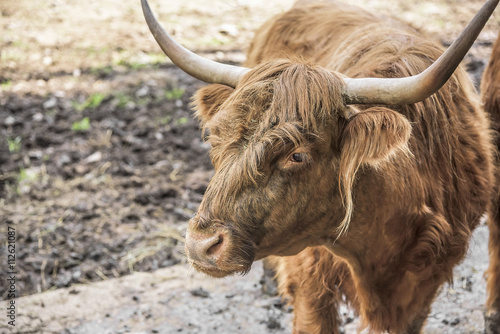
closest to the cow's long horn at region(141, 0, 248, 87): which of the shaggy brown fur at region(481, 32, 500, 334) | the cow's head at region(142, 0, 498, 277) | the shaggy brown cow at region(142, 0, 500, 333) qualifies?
the shaggy brown cow at region(142, 0, 500, 333)

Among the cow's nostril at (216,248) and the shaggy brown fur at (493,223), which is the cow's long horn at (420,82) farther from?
the shaggy brown fur at (493,223)

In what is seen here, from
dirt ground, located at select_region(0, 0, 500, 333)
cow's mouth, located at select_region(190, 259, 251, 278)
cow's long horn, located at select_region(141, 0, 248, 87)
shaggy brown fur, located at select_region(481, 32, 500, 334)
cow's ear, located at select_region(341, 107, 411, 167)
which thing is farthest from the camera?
dirt ground, located at select_region(0, 0, 500, 333)

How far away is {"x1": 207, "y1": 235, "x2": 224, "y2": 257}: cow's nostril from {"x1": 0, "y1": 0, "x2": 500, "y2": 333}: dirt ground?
1.76 metres

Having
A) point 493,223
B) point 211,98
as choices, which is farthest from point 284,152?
point 493,223

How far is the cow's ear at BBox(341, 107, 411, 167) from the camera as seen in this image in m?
2.38

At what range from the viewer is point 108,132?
6.30 m

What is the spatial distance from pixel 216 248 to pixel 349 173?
2.11 ft

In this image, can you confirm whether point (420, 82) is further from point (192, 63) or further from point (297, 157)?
point (192, 63)

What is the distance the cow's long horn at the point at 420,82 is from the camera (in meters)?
2.11

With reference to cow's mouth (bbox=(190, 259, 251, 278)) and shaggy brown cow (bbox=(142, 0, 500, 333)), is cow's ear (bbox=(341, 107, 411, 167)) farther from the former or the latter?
cow's mouth (bbox=(190, 259, 251, 278))

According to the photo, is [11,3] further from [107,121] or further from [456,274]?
[456,274]

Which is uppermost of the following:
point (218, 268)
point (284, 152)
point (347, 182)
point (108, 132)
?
point (284, 152)

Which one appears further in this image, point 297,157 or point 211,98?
point 211,98

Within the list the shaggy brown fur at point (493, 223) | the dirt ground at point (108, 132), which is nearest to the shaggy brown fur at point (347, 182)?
the shaggy brown fur at point (493, 223)
